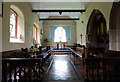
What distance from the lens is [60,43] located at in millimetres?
11742

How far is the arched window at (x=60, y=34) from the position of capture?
39.9 feet

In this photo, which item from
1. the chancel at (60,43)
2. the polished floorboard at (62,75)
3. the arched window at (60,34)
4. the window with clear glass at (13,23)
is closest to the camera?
the chancel at (60,43)

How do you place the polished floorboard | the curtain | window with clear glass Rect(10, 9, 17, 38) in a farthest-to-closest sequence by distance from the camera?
the curtain < window with clear glass Rect(10, 9, 17, 38) < the polished floorboard

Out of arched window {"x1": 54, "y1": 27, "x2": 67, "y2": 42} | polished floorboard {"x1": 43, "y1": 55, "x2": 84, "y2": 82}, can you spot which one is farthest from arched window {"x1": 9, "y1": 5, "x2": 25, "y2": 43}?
arched window {"x1": 54, "y1": 27, "x2": 67, "y2": 42}

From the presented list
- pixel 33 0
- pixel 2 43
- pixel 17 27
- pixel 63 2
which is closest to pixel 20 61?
pixel 2 43

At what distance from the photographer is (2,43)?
2984 millimetres

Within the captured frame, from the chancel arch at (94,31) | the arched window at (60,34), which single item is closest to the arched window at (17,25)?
the chancel arch at (94,31)

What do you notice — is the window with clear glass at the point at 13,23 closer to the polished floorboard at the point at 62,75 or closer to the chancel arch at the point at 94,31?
the polished floorboard at the point at 62,75

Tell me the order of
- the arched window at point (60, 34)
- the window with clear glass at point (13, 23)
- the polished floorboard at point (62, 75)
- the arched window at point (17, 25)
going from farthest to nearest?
1. the arched window at point (60, 34)
2. the arched window at point (17, 25)
3. the window with clear glass at point (13, 23)
4. the polished floorboard at point (62, 75)

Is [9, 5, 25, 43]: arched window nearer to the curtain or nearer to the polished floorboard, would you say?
the polished floorboard

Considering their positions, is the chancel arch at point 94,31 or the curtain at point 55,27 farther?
the curtain at point 55,27

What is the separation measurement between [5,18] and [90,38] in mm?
5698

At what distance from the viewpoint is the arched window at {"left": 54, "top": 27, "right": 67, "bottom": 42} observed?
12172mm

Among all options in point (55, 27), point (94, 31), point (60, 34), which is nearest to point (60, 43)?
point (60, 34)
